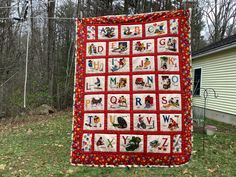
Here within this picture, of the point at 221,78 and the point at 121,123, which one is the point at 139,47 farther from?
the point at 221,78

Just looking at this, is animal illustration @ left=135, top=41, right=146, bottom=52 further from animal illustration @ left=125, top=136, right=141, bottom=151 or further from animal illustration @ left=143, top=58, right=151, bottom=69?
animal illustration @ left=125, top=136, right=141, bottom=151

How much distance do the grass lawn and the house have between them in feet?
7.86

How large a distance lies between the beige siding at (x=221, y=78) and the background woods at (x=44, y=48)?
7.88ft

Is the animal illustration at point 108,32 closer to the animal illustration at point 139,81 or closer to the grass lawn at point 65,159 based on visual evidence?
the animal illustration at point 139,81

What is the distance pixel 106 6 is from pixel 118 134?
418 inches

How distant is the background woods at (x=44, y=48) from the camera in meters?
9.04

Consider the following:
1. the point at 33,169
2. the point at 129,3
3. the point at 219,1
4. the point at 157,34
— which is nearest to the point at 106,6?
the point at 129,3

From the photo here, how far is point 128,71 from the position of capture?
371cm

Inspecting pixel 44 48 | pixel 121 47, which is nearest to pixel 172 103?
pixel 121 47

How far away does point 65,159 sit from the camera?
13.1ft

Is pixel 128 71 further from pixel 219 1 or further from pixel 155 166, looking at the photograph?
pixel 219 1

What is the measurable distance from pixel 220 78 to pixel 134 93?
6.31m

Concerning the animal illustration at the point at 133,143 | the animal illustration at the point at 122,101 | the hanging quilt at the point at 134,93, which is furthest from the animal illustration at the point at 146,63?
the animal illustration at the point at 133,143

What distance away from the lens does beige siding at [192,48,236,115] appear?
791 cm
